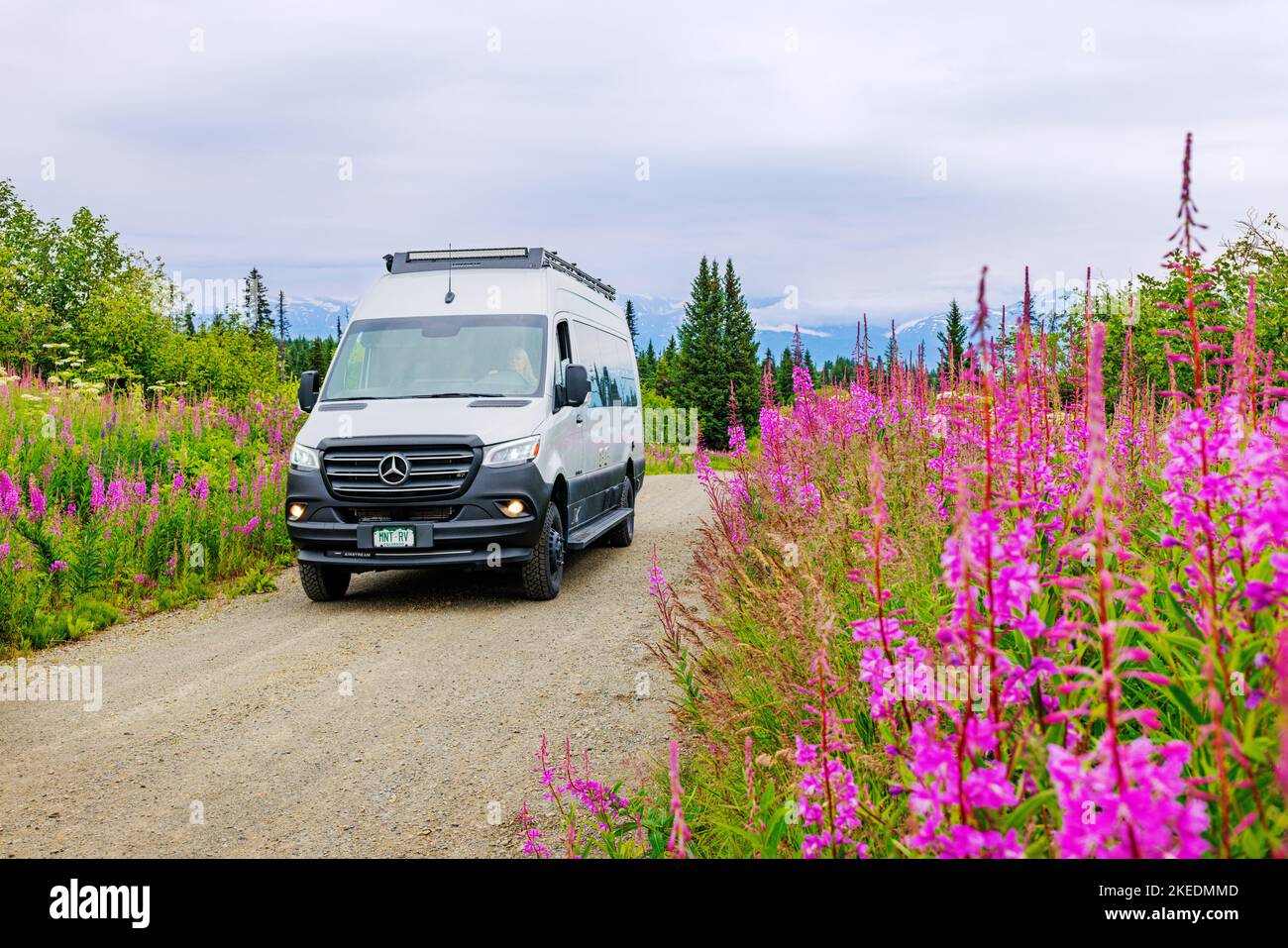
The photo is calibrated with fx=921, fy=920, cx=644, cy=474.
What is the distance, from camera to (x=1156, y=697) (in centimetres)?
256

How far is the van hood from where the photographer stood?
800 centimetres

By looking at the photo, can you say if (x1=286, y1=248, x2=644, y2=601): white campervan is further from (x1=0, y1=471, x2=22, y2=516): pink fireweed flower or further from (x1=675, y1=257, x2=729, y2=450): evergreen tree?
(x1=675, y1=257, x2=729, y2=450): evergreen tree

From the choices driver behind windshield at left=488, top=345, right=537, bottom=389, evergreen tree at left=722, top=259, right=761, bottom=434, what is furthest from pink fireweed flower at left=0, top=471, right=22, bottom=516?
evergreen tree at left=722, top=259, right=761, bottom=434

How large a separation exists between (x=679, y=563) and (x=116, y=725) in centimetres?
613

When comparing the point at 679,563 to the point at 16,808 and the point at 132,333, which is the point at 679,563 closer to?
the point at 16,808

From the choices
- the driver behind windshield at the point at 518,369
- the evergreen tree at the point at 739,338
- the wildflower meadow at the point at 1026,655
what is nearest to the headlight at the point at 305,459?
the driver behind windshield at the point at 518,369

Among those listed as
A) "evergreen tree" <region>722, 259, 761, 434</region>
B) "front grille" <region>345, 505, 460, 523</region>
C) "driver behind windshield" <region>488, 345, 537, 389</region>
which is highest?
"evergreen tree" <region>722, 259, 761, 434</region>

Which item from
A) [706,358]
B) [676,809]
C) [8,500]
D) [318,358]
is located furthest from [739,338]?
[676,809]

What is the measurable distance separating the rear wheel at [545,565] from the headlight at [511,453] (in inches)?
21.4

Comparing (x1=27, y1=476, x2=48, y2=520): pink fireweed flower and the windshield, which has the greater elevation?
the windshield

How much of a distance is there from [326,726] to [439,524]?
2886 millimetres

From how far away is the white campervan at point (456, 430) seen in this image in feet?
26.0

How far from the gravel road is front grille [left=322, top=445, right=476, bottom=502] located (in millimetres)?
1052
